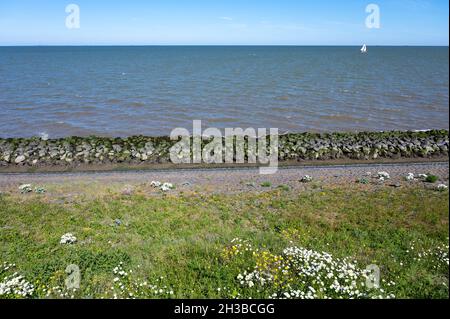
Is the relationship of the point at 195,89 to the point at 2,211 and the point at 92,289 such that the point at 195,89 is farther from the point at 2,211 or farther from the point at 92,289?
the point at 92,289

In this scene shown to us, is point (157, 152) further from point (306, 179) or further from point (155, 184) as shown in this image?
point (306, 179)

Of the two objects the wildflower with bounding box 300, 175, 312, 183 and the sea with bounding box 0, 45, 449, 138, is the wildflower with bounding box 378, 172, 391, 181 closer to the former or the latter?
the wildflower with bounding box 300, 175, 312, 183

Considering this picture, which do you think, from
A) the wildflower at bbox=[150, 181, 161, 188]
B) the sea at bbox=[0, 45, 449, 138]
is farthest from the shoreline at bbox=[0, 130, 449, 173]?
the sea at bbox=[0, 45, 449, 138]

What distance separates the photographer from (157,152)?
28297mm

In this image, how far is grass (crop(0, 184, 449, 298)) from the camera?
10312 mm

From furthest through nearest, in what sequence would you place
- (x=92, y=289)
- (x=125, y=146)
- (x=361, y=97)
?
(x=361, y=97)
(x=125, y=146)
(x=92, y=289)

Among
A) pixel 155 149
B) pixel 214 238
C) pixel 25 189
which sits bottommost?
pixel 214 238

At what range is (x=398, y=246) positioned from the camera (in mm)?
12383

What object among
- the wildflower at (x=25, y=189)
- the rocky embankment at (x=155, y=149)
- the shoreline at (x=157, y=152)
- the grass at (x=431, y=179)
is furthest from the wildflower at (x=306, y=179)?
the wildflower at (x=25, y=189)

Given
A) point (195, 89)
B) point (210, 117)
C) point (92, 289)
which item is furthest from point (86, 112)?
point (92, 289)

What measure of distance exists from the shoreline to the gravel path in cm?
156

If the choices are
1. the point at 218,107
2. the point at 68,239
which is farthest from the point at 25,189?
the point at 218,107

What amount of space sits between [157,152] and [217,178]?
8014 mm

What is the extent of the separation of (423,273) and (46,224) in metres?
15.1
